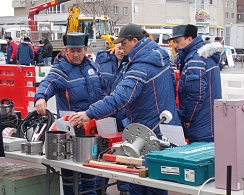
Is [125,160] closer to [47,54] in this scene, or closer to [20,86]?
[20,86]

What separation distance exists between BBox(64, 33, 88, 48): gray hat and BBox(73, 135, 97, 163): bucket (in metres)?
1.17

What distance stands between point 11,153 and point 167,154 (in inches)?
66.3

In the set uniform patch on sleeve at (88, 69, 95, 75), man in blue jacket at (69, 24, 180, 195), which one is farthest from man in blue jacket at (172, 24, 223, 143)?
uniform patch on sleeve at (88, 69, 95, 75)

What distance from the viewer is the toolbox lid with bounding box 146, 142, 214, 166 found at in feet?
11.7

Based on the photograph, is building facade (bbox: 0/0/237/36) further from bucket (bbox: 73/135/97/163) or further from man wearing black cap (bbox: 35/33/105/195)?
bucket (bbox: 73/135/97/163)

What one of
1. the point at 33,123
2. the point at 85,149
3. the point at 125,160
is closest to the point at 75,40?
the point at 33,123

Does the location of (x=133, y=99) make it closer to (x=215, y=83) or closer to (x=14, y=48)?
(x=215, y=83)

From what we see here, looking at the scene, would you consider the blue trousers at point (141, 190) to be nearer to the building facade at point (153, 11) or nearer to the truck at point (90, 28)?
the truck at point (90, 28)

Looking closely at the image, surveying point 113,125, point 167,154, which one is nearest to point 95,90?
point 113,125

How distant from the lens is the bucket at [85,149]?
4.29 meters

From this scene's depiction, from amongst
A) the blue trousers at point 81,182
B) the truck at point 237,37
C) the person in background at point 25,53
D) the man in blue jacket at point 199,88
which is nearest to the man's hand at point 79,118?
the blue trousers at point 81,182

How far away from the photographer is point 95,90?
5402 mm

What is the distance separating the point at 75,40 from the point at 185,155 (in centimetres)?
194

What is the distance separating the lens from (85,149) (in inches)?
169
